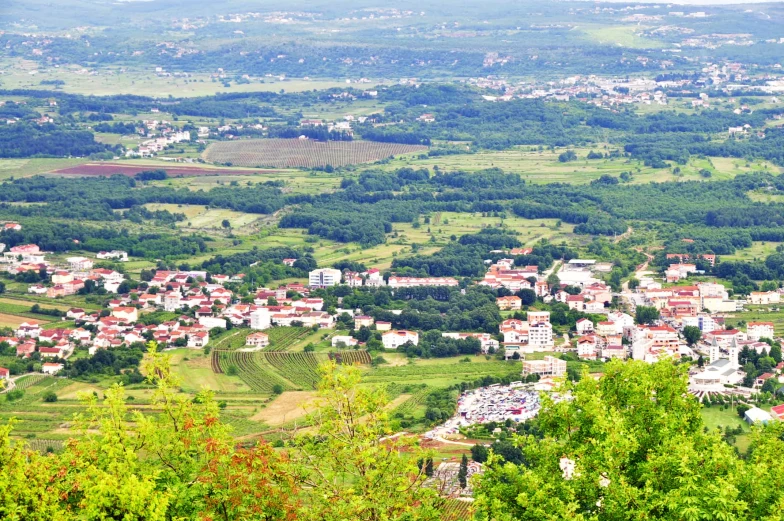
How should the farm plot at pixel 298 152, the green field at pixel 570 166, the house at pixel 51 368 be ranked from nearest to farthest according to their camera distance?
the house at pixel 51 368, the green field at pixel 570 166, the farm plot at pixel 298 152

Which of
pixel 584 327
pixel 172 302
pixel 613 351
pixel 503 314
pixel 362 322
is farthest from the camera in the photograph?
pixel 172 302

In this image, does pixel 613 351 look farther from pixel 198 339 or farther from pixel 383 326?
pixel 198 339

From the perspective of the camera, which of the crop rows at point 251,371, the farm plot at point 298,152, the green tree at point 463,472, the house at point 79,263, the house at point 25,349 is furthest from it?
the farm plot at point 298,152

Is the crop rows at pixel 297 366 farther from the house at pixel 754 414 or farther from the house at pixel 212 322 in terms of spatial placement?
the house at pixel 754 414

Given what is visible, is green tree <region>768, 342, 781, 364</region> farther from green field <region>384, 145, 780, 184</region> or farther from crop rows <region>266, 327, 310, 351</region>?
green field <region>384, 145, 780, 184</region>

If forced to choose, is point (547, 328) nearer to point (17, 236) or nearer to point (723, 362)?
point (723, 362)

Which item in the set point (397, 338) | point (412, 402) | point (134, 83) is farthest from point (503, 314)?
point (134, 83)

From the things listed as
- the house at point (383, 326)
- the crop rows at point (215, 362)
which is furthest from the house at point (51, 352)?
the house at point (383, 326)
